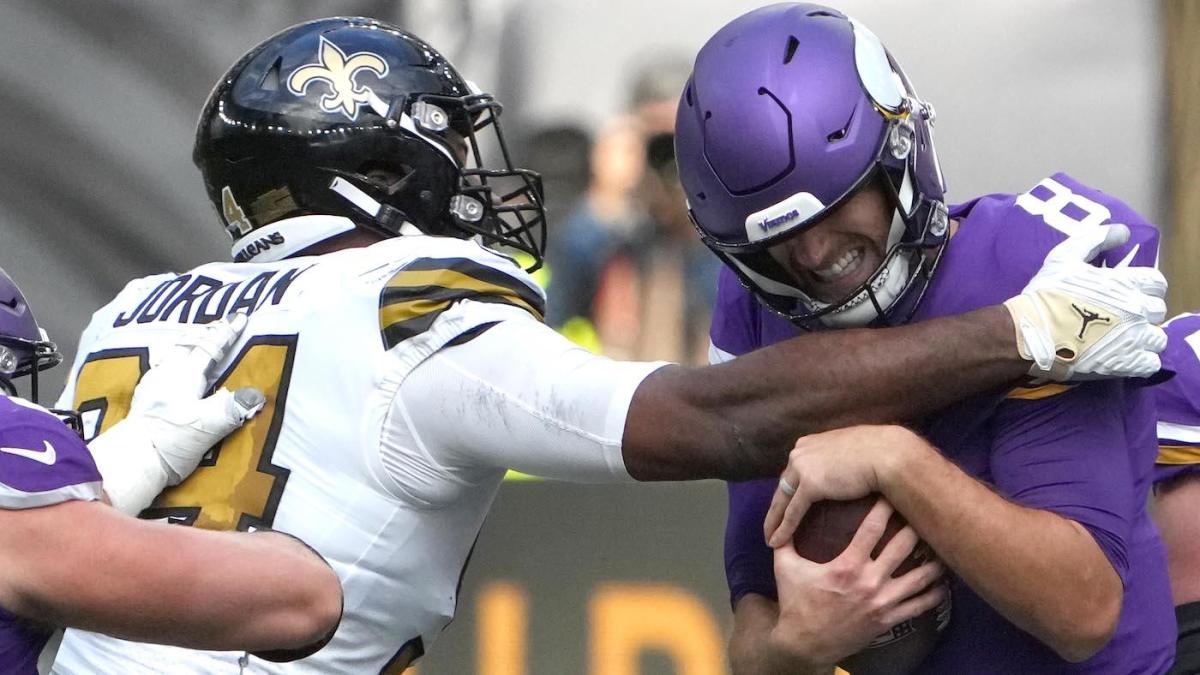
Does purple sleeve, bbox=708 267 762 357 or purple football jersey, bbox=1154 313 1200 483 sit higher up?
purple sleeve, bbox=708 267 762 357

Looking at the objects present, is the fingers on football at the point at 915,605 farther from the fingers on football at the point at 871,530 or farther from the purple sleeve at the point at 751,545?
the purple sleeve at the point at 751,545

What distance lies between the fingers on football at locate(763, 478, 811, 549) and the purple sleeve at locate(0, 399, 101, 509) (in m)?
0.83

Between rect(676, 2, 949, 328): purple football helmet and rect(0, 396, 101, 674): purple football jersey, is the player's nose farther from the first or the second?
rect(0, 396, 101, 674): purple football jersey

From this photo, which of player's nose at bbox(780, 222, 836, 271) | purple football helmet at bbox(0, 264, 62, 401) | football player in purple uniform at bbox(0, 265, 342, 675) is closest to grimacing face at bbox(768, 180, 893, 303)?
player's nose at bbox(780, 222, 836, 271)

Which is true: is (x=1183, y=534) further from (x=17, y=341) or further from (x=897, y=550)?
(x=17, y=341)

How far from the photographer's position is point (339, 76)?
99.1 inches

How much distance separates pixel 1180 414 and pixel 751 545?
830 millimetres

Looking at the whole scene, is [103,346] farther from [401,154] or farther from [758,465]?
[758,465]

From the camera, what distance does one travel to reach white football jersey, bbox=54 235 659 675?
2033mm

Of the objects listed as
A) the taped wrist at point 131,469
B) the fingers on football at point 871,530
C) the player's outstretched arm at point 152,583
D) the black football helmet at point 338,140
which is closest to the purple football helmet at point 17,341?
the black football helmet at point 338,140

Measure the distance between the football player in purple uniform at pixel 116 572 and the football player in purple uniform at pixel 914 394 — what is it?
23.9 inches

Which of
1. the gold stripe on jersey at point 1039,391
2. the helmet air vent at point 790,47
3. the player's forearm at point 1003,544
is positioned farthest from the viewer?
the helmet air vent at point 790,47

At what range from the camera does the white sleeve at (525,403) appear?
1.99m

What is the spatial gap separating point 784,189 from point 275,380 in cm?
79
